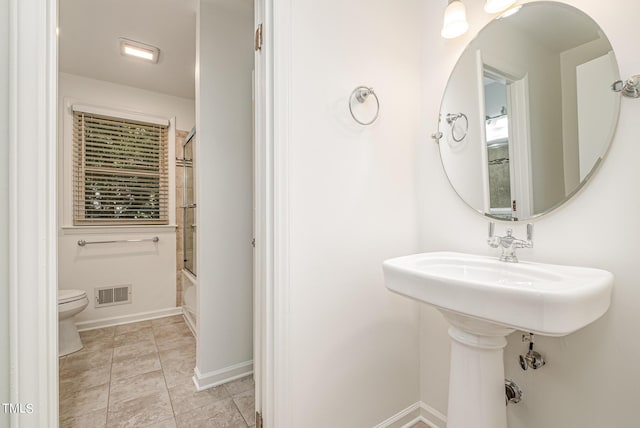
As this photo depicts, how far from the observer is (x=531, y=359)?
1.08m

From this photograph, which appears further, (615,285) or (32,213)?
(615,285)

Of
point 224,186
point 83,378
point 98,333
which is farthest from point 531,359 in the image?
point 98,333

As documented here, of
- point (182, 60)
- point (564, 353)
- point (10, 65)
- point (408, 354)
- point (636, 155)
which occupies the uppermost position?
point (182, 60)

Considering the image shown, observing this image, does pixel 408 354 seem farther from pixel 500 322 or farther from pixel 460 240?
pixel 500 322

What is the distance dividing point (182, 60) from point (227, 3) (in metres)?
0.89

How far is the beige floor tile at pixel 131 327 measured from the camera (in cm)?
264

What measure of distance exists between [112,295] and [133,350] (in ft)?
2.72

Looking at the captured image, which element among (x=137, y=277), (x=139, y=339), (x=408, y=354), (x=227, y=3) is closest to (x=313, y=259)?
(x=408, y=354)

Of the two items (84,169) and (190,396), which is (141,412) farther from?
(84,169)

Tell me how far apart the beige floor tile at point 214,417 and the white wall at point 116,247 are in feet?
5.97

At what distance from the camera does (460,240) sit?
1365 millimetres

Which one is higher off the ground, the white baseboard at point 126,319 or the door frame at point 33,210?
the door frame at point 33,210

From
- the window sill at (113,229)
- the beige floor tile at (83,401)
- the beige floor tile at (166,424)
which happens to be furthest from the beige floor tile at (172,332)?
the beige floor tile at (166,424)

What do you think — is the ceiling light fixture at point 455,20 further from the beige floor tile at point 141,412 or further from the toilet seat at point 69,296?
the toilet seat at point 69,296
